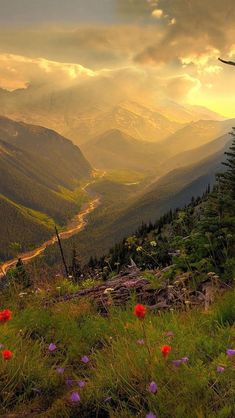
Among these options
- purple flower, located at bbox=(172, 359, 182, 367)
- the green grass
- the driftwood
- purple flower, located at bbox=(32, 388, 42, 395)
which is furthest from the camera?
the driftwood

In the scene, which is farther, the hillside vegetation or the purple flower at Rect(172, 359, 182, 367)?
the purple flower at Rect(172, 359, 182, 367)

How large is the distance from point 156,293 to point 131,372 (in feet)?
14.5

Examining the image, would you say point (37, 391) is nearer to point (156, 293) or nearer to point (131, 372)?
point (131, 372)

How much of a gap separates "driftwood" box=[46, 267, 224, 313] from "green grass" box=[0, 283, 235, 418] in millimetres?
1251

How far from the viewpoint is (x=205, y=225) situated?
31.6ft

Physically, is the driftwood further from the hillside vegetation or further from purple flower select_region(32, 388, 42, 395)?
purple flower select_region(32, 388, 42, 395)

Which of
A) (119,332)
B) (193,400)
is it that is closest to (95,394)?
(193,400)

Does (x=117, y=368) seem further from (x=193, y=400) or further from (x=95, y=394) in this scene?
(x=193, y=400)

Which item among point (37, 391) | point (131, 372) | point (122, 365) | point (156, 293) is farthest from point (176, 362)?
point (156, 293)

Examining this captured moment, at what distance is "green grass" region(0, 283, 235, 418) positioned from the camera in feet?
12.0

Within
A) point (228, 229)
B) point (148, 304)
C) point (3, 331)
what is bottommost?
point (148, 304)

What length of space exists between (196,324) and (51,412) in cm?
235

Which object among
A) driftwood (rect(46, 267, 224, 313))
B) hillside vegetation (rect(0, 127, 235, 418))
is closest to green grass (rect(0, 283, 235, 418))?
hillside vegetation (rect(0, 127, 235, 418))

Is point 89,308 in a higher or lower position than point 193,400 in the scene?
lower
